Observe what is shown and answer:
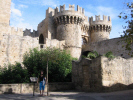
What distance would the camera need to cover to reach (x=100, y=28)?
28719 mm

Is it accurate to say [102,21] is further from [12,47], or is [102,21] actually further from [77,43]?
[12,47]

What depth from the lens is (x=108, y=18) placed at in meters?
Answer: 29.4

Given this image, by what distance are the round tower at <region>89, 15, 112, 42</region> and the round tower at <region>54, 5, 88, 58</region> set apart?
5142 mm

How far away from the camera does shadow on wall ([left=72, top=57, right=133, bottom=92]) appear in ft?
35.5

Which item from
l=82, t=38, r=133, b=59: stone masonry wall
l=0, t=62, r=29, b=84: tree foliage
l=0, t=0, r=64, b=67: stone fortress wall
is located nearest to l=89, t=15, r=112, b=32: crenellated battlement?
l=82, t=38, r=133, b=59: stone masonry wall

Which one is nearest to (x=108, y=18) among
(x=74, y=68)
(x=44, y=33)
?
(x=44, y=33)

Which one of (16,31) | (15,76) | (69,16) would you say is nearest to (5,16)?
(16,31)

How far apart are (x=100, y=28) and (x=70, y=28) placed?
7054 millimetres

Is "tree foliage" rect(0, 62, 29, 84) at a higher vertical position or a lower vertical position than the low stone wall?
higher

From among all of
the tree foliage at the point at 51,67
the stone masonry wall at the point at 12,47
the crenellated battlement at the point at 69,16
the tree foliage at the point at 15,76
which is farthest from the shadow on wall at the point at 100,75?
the crenellated battlement at the point at 69,16

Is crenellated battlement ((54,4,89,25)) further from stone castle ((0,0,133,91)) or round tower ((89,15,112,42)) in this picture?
round tower ((89,15,112,42))

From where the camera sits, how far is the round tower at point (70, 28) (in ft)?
77.8

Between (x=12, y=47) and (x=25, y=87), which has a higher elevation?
(x=12, y=47)

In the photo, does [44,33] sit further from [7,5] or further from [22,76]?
[22,76]
